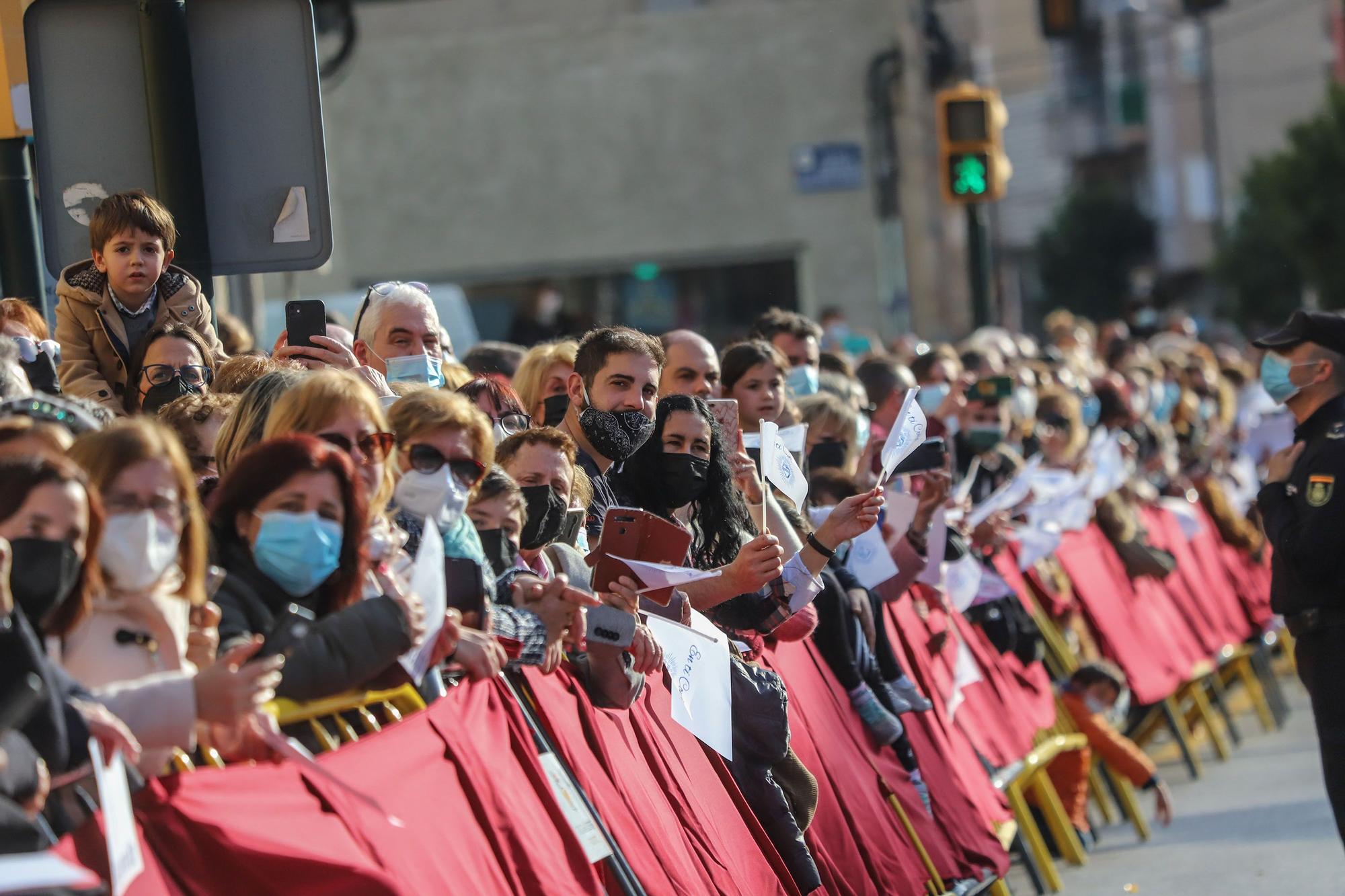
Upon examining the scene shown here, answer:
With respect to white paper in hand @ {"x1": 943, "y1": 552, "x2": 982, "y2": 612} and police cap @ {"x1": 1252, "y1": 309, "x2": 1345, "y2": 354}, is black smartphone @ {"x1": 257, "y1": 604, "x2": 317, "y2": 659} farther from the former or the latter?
white paper in hand @ {"x1": 943, "y1": 552, "x2": 982, "y2": 612}

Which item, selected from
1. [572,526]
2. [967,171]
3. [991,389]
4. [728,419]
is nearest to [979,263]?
[967,171]

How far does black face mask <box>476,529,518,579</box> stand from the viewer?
5.05m

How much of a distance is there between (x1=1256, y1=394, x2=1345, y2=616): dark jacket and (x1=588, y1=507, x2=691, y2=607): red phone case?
278cm

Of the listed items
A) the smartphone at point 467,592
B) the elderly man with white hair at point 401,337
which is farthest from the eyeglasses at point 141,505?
the elderly man with white hair at point 401,337

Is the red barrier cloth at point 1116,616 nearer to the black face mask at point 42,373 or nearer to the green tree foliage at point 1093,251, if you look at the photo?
the black face mask at point 42,373

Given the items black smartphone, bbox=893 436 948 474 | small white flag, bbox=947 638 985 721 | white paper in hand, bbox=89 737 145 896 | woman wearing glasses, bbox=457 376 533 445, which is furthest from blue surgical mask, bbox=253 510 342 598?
small white flag, bbox=947 638 985 721

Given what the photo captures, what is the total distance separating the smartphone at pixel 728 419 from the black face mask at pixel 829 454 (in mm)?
1506

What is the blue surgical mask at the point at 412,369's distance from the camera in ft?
21.4

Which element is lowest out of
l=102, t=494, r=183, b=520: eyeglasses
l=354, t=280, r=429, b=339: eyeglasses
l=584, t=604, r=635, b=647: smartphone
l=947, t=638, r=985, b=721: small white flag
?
l=947, t=638, r=985, b=721: small white flag

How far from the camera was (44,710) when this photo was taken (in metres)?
3.23

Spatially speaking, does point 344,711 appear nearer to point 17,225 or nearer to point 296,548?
point 296,548

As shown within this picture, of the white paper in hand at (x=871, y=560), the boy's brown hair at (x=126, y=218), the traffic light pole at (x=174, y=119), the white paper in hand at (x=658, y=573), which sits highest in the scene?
the traffic light pole at (x=174, y=119)

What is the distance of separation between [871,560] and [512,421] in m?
1.77

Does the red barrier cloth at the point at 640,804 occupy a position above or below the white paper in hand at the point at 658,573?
below
